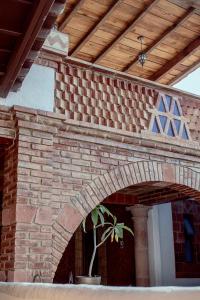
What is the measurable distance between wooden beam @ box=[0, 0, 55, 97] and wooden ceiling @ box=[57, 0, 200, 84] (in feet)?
8.35

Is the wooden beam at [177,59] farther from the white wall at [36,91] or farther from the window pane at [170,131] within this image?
the white wall at [36,91]

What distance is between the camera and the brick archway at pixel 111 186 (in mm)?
4535

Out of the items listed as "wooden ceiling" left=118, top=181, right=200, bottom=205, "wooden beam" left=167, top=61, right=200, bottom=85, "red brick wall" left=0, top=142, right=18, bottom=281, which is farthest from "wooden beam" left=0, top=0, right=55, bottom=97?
"wooden beam" left=167, top=61, right=200, bottom=85

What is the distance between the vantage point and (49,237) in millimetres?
4312

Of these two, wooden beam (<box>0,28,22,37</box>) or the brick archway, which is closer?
wooden beam (<box>0,28,22,37</box>)

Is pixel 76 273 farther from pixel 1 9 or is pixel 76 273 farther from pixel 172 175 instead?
pixel 1 9

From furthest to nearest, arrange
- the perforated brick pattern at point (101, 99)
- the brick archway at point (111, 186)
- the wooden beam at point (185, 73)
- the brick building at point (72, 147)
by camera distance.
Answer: the wooden beam at point (185, 73) → the perforated brick pattern at point (101, 99) → the brick archway at point (111, 186) → the brick building at point (72, 147)

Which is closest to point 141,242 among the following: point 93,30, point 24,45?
point 93,30

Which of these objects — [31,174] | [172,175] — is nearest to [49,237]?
[31,174]

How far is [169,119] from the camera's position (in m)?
5.81

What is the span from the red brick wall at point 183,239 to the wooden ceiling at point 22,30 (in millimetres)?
5348

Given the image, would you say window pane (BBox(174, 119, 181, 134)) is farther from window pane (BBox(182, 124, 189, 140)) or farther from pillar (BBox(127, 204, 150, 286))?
pillar (BBox(127, 204, 150, 286))

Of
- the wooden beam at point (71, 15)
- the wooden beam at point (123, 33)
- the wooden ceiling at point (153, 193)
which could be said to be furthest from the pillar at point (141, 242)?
the wooden beam at point (71, 15)

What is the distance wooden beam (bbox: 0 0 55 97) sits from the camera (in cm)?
312
